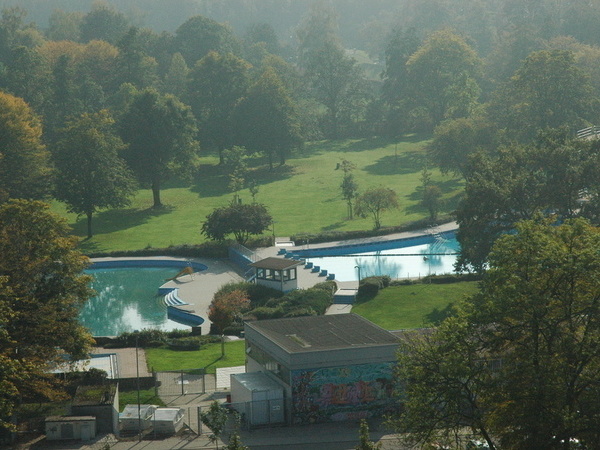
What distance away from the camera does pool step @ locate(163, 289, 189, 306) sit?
64500 mm

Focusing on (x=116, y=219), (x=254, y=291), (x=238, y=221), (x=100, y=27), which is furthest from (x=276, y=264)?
(x=100, y=27)

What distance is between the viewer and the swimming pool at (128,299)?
61.1 metres

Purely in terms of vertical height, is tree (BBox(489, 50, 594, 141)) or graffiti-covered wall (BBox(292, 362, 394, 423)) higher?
tree (BBox(489, 50, 594, 141))

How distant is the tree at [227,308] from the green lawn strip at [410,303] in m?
6.40

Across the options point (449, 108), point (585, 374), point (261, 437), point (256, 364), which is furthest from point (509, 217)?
point (449, 108)

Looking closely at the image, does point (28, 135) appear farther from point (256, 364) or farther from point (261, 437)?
point (261, 437)

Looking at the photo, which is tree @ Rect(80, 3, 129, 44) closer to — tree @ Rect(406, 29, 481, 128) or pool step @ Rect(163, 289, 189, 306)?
tree @ Rect(406, 29, 481, 128)

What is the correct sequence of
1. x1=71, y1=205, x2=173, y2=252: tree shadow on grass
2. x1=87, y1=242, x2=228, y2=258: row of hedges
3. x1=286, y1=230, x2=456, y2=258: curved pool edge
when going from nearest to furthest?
x1=87, y1=242, x2=228, y2=258: row of hedges → x1=286, y1=230, x2=456, y2=258: curved pool edge → x1=71, y1=205, x2=173, y2=252: tree shadow on grass

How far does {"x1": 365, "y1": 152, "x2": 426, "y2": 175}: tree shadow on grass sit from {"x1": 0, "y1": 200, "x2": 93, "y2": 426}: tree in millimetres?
60775

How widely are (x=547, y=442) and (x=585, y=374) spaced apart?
2313mm

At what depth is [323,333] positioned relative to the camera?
43.8m

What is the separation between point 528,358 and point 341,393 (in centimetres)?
1177

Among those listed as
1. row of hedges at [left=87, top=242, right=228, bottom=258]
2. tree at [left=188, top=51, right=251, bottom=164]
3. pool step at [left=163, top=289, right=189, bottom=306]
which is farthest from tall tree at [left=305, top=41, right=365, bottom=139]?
pool step at [left=163, top=289, right=189, bottom=306]

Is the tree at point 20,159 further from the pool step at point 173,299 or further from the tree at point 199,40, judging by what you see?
the tree at point 199,40
